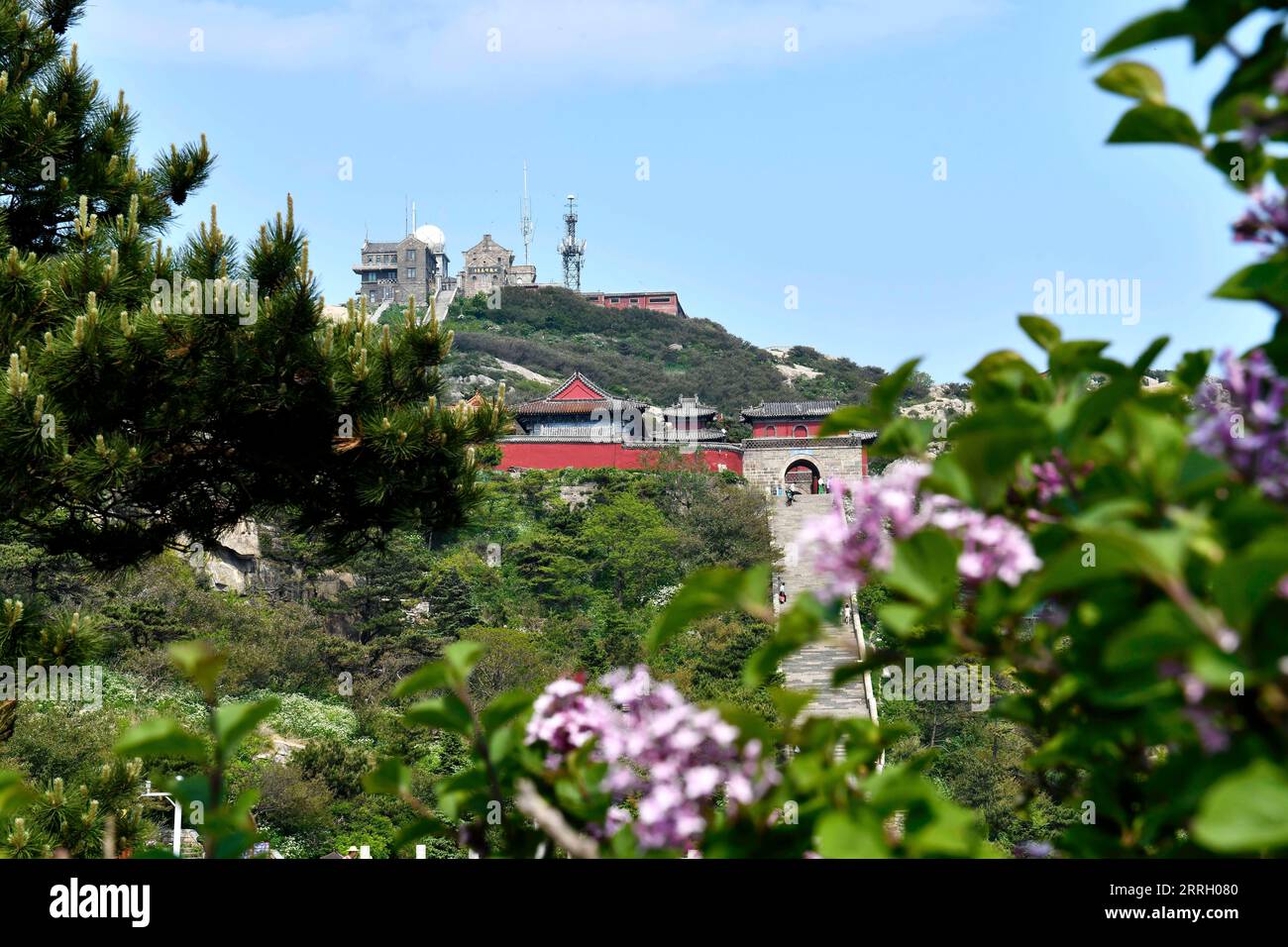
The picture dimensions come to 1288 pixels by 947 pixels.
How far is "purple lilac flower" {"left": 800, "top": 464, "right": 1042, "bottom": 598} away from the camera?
0.67 m

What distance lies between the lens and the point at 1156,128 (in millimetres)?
770

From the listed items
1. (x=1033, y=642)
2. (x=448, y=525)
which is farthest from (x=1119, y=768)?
(x=448, y=525)

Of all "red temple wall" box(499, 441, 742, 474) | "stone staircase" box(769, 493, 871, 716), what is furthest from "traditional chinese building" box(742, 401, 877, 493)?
"red temple wall" box(499, 441, 742, 474)

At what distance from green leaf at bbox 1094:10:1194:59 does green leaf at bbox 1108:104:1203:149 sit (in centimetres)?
8

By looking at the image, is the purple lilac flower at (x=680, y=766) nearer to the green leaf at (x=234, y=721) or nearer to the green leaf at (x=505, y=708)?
the green leaf at (x=505, y=708)

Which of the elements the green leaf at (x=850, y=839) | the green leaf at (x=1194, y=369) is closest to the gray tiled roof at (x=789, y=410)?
the green leaf at (x=1194, y=369)

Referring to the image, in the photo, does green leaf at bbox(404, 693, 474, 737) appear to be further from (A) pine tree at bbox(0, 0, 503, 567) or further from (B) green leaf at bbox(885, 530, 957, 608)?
(A) pine tree at bbox(0, 0, 503, 567)

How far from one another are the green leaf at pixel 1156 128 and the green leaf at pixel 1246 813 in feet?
1.55

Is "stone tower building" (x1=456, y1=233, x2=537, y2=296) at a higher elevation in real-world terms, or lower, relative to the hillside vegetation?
higher

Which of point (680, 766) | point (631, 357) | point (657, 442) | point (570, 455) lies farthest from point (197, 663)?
point (631, 357)

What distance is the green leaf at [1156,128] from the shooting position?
751 mm

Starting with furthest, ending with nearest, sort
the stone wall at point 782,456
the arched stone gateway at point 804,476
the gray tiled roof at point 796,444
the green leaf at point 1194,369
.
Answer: the arched stone gateway at point 804,476 → the stone wall at point 782,456 → the gray tiled roof at point 796,444 → the green leaf at point 1194,369

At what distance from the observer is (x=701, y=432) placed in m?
37.7

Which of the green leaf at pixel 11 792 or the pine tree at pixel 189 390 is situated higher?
the pine tree at pixel 189 390
